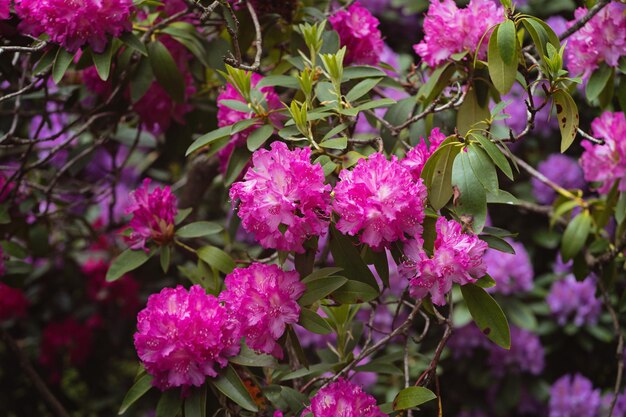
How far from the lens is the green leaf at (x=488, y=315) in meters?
1.02

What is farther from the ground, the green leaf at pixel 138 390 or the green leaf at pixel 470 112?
the green leaf at pixel 470 112

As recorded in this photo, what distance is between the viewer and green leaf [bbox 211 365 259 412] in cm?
105

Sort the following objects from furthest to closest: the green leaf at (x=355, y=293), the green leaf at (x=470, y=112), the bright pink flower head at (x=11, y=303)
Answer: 1. the bright pink flower head at (x=11, y=303)
2. the green leaf at (x=470, y=112)
3. the green leaf at (x=355, y=293)

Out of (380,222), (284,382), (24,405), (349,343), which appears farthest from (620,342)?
(24,405)

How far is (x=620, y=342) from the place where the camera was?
4.85ft

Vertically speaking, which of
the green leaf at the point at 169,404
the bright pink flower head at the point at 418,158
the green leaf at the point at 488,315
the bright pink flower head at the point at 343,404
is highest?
the bright pink flower head at the point at 418,158

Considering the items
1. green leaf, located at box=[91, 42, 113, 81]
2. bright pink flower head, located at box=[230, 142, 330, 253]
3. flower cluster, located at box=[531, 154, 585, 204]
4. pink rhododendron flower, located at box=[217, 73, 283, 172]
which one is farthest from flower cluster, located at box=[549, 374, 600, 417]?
green leaf, located at box=[91, 42, 113, 81]

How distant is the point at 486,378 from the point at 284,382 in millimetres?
997

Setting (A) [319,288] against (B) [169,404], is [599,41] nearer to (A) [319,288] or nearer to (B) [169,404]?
(A) [319,288]

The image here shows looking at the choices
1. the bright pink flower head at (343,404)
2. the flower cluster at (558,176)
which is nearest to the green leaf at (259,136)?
the bright pink flower head at (343,404)

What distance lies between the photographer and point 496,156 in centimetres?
A: 99

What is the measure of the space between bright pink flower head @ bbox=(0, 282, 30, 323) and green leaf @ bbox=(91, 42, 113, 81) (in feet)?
3.90

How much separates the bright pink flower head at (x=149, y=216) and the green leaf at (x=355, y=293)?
40 cm

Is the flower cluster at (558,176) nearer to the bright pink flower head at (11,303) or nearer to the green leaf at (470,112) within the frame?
the green leaf at (470,112)
